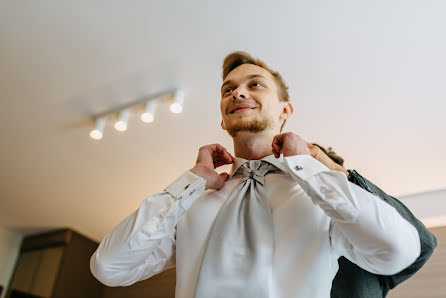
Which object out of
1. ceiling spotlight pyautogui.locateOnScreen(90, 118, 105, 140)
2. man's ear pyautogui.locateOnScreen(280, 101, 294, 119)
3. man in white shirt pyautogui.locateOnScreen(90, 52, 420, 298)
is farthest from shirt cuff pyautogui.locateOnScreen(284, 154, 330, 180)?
ceiling spotlight pyautogui.locateOnScreen(90, 118, 105, 140)

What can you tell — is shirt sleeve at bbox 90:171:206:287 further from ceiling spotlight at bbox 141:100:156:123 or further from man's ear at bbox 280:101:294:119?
ceiling spotlight at bbox 141:100:156:123

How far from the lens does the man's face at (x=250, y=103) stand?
3.51 feet

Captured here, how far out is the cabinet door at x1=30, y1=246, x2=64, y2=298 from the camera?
12.5ft

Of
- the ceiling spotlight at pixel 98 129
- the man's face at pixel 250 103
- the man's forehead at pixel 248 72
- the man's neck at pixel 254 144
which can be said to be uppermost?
the ceiling spotlight at pixel 98 129

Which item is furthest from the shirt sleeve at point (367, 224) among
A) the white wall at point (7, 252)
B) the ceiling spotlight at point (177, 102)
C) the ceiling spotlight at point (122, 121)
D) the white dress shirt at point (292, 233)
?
the white wall at point (7, 252)

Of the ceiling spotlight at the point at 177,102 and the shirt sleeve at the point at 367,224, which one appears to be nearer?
the shirt sleeve at the point at 367,224

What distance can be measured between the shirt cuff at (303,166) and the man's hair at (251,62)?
42 centimetres

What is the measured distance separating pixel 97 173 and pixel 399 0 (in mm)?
2283

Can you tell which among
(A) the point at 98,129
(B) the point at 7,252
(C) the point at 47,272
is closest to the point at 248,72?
(A) the point at 98,129

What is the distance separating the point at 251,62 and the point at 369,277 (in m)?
0.72

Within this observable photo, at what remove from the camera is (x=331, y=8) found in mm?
1760

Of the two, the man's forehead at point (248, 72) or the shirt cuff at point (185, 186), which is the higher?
the man's forehead at point (248, 72)

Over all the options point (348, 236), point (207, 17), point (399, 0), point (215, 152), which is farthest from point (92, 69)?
point (348, 236)

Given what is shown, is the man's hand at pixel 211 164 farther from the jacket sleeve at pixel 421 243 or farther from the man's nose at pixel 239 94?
the jacket sleeve at pixel 421 243
